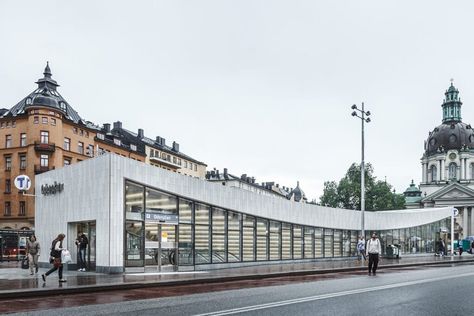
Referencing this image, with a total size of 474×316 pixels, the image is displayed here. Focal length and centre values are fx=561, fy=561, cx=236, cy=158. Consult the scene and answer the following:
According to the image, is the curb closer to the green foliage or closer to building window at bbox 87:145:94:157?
building window at bbox 87:145:94:157

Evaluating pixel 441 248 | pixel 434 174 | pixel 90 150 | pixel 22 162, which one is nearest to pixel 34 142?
pixel 22 162

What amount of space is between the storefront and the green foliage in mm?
81908

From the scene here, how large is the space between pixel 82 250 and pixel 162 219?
158 inches

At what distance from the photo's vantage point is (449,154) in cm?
14062

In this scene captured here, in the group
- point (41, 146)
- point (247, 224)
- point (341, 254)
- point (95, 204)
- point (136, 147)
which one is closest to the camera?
point (95, 204)

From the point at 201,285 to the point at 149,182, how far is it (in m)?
7.60

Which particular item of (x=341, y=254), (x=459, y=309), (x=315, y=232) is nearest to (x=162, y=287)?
(x=459, y=309)

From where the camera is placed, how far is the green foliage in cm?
11744

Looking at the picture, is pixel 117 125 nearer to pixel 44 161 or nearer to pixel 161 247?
pixel 44 161

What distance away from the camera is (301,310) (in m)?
11.8

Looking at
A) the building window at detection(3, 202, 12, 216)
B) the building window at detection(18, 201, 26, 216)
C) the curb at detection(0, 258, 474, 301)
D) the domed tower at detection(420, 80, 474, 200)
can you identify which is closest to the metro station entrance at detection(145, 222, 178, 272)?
the curb at detection(0, 258, 474, 301)

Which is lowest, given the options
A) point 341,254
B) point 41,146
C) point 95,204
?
point 341,254

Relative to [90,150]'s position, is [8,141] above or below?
above

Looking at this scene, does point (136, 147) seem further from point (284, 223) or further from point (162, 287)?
point (162, 287)
